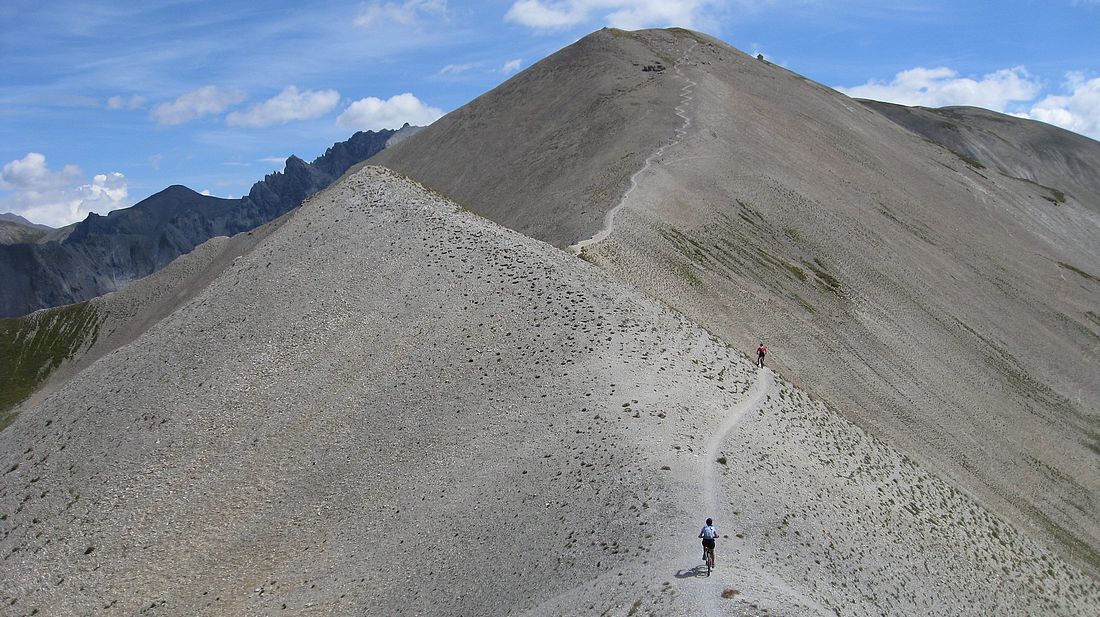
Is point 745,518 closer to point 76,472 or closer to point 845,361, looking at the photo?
point 76,472

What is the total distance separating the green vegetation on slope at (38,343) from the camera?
111938mm

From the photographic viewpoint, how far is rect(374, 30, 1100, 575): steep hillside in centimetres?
5800

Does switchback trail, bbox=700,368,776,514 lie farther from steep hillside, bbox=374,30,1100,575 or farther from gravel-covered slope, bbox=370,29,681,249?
gravel-covered slope, bbox=370,29,681,249

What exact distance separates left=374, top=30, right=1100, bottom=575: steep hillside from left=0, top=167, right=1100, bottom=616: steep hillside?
13074 millimetres

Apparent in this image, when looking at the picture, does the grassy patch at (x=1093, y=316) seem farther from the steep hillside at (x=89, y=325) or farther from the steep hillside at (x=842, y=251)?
the steep hillside at (x=89, y=325)

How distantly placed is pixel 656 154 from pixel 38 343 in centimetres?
9655

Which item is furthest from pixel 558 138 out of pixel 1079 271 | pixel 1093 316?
pixel 1079 271

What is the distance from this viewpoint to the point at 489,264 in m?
45.8

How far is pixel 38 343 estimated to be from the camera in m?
124

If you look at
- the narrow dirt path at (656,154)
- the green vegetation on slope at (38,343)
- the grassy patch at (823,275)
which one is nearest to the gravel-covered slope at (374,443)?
the narrow dirt path at (656,154)

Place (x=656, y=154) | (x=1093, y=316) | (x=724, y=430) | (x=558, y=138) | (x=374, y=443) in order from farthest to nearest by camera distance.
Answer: (x=558, y=138) → (x=1093, y=316) → (x=656, y=154) → (x=374, y=443) → (x=724, y=430)

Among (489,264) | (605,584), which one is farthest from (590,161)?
(605,584)

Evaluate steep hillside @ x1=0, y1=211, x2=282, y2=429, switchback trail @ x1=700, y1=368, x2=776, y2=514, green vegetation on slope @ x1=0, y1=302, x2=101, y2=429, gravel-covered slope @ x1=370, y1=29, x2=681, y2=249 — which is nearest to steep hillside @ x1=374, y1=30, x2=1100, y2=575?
gravel-covered slope @ x1=370, y1=29, x2=681, y2=249

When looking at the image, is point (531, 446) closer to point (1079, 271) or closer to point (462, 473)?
Result: point (462, 473)
